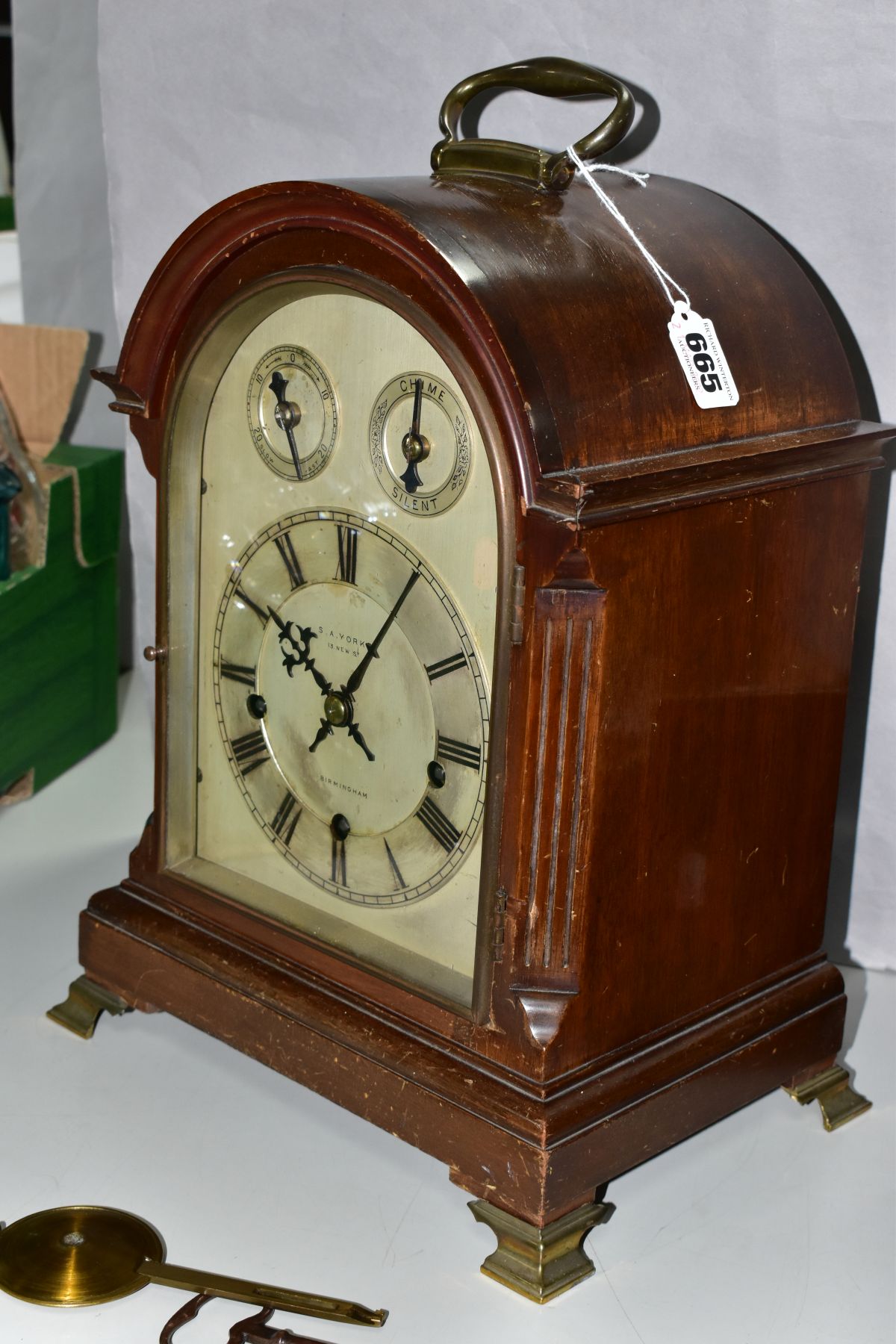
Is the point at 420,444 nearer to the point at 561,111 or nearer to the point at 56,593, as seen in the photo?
the point at 561,111

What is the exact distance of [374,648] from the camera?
1271 millimetres

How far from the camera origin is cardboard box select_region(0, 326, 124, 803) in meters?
1.93

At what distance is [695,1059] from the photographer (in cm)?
128

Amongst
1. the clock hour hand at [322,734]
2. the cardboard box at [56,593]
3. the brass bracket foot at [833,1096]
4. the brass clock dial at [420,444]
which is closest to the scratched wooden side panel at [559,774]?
the brass clock dial at [420,444]

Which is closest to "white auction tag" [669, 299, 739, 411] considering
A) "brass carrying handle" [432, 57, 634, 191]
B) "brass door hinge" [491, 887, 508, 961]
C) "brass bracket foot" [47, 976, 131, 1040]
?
"brass carrying handle" [432, 57, 634, 191]

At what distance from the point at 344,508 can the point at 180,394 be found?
0.18 m

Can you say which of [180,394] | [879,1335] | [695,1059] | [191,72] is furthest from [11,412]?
[879,1335]

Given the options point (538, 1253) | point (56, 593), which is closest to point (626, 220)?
point (538, 1253)

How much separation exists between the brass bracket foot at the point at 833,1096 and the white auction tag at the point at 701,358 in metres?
0.60

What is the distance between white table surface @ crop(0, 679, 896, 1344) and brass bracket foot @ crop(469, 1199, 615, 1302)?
0.4 inches

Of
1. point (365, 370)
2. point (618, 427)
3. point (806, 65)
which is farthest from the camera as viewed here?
point (806, 65)

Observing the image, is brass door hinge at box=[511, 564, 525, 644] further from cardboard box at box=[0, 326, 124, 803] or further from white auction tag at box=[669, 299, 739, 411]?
cardboard box at box=[0, 326, 124, 803]

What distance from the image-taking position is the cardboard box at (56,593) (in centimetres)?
193

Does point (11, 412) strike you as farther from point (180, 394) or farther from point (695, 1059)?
point (695, 1059)
